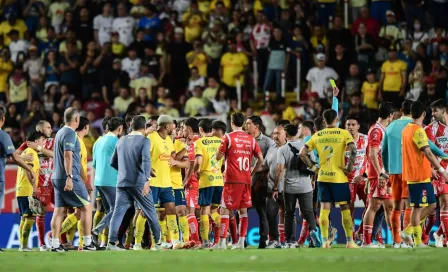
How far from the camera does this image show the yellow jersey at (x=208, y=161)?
2100 cm

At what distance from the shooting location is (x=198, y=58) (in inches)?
1304

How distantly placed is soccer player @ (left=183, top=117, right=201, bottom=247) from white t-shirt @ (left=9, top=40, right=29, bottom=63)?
14.1 meters

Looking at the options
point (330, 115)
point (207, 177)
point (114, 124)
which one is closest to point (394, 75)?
point (207, 177)

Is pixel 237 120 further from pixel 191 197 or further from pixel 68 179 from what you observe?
pixel 68 179

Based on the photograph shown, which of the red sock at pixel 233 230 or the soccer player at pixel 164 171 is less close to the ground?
the soccer player at pixel 164 171

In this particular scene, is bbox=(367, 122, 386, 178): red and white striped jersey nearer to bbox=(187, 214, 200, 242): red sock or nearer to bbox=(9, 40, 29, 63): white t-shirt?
bbox=(187, 214, 200, 242): red sock

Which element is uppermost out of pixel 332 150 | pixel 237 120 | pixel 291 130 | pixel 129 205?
pixel 237 120

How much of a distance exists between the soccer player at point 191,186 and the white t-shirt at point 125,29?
12.8m

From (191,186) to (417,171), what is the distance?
190 inches

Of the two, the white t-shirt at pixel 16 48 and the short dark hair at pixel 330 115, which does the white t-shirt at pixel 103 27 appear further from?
the short dark hair at pixel 330 115

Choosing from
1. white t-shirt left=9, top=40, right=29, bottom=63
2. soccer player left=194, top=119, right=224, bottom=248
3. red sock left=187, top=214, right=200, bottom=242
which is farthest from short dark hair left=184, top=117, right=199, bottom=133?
white t-shirt left=9, top=40, right=29, bottom=63

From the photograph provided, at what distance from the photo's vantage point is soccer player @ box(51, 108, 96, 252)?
19297 millimetres

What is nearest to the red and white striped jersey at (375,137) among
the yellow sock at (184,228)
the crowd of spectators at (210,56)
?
the yellow sock at (184,228)

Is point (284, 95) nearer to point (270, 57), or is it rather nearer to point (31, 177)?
point (270, 57)
